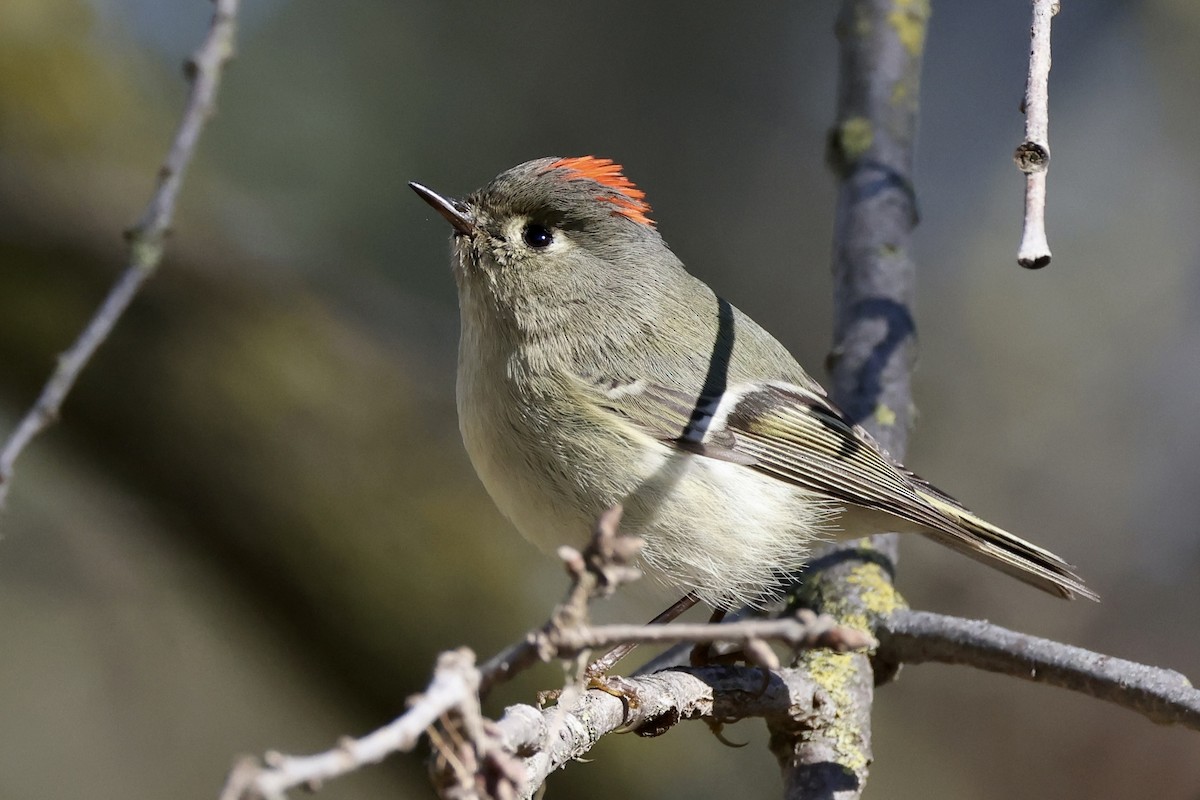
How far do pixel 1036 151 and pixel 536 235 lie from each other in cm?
118

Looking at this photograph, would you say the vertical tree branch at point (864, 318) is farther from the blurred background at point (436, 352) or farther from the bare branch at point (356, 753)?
the bare branch at point (356, 753)

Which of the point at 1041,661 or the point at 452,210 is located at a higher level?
the point at 452,210

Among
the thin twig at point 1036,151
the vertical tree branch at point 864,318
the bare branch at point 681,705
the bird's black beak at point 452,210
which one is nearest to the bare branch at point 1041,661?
the vertical tree branch at point 864,318

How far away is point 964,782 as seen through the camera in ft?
8.82

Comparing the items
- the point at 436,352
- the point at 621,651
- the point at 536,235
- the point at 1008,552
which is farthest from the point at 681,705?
the point at 436,352

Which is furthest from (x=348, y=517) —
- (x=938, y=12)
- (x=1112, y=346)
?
(x=938, y=12)

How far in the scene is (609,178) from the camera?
6.50ft

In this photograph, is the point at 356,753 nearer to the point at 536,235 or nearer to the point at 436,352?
the point at 536,235

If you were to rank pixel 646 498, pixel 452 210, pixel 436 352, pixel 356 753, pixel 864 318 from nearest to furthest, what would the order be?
pixel 356 753, pixel 646 498, pixel 452 210, pixel 864 318, pixel 436 352

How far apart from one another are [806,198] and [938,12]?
2.72 ft

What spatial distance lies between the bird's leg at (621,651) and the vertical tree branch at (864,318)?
192 mm

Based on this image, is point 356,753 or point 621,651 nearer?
point 356,753

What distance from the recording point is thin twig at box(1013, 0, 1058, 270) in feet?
2.68

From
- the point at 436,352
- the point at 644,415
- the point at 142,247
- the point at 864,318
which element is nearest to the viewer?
the point at 142,247
